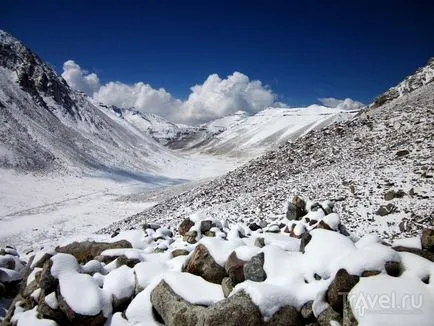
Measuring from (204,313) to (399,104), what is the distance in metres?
35.4

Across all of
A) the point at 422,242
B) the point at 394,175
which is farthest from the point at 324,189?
the point at 422,242

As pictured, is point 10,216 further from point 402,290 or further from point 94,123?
point 94,123

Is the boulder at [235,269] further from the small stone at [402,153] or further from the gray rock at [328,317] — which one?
the small stone at [402,153]

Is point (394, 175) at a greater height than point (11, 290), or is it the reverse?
point (394, 175)

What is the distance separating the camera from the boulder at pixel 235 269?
32.3 ft

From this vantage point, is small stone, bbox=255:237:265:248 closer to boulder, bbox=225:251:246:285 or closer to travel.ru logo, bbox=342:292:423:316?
boulder, bbox=225:251:246:285

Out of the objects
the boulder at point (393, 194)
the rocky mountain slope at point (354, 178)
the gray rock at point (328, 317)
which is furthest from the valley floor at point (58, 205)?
the boulder at point (393, 194)

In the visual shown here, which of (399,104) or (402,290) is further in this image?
(399,104)

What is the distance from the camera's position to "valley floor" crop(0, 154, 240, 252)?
3134cm

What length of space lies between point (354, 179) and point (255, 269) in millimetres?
14502

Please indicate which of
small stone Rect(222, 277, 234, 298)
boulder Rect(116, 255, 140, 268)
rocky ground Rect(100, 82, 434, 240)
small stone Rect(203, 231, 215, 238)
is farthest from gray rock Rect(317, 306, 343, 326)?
rocky ground Rect(100, 82, 434, 240)

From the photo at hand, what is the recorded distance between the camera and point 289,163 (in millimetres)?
31562

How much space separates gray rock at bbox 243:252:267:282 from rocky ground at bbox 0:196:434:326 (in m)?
0.03

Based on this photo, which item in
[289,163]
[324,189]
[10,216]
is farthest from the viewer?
[10,216]
